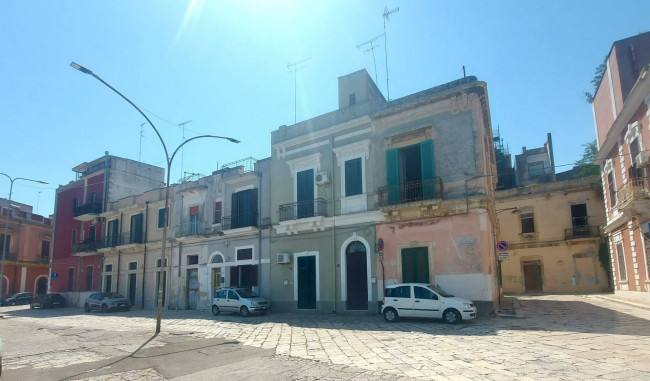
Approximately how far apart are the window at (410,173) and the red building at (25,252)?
4422 cm

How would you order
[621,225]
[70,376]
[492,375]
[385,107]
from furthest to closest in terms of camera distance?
[621,225] → [385,107] → [70,376] → [492,375]

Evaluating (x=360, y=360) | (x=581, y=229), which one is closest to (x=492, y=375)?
(x=360, y=360)

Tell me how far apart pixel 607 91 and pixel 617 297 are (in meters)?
11.5

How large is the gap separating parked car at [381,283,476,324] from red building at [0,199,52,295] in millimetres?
45621

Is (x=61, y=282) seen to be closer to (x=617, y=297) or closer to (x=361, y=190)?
(x=361, y=190)

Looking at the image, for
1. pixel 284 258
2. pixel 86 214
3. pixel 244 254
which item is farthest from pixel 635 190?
pixel 86 214

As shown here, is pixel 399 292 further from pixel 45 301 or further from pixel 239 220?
pixel 45 301

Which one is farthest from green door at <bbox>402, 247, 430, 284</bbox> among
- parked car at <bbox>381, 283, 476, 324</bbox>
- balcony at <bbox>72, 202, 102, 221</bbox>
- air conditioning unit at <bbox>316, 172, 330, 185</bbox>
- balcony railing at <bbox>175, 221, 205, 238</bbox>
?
balcony at <bbox>72, 202, 102, 221</bbox>

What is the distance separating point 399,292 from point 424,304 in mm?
977

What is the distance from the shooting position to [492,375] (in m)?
6.92

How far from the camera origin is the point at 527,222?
32.4 m

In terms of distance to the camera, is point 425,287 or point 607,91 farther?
point 607,91

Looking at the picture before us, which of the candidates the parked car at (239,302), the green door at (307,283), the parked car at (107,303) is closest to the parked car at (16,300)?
the parked car at (107,303)

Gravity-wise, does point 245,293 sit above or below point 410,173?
below
